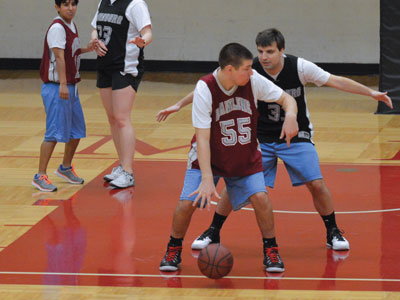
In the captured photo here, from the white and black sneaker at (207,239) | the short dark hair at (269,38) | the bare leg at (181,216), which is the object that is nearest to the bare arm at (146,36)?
the short dark hair at (269,38)

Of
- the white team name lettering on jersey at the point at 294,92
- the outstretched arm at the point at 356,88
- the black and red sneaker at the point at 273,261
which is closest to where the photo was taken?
the black and red sneaker at the point at 273,261

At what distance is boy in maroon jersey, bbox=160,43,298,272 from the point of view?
547cm

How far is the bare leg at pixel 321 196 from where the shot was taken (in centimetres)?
615

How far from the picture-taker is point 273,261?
18.8 feet

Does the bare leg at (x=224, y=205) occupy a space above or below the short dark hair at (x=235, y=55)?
below

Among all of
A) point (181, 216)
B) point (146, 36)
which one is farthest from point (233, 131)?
point (146, 36)

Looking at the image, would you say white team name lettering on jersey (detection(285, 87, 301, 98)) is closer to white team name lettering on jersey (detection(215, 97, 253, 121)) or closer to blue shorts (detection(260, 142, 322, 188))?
blue shorts (detection(260, 142, 322, 188))

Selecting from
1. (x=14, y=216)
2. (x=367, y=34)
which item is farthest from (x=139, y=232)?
(x=367, y=34)

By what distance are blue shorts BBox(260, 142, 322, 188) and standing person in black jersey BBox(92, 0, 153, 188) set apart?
2.22m

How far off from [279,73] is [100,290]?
197 cm

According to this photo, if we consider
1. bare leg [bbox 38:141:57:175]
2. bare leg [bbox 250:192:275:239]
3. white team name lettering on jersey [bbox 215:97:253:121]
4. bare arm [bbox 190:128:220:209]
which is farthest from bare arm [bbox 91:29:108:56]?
bare leg [bbox 250:192:275:239]

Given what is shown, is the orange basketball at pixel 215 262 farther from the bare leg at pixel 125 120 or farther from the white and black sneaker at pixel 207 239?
the bare leg at pixel 125 120

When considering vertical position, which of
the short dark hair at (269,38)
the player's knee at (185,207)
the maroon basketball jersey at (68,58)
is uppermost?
the short dark hair at (269,38)

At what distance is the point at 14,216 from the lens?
7152mm
